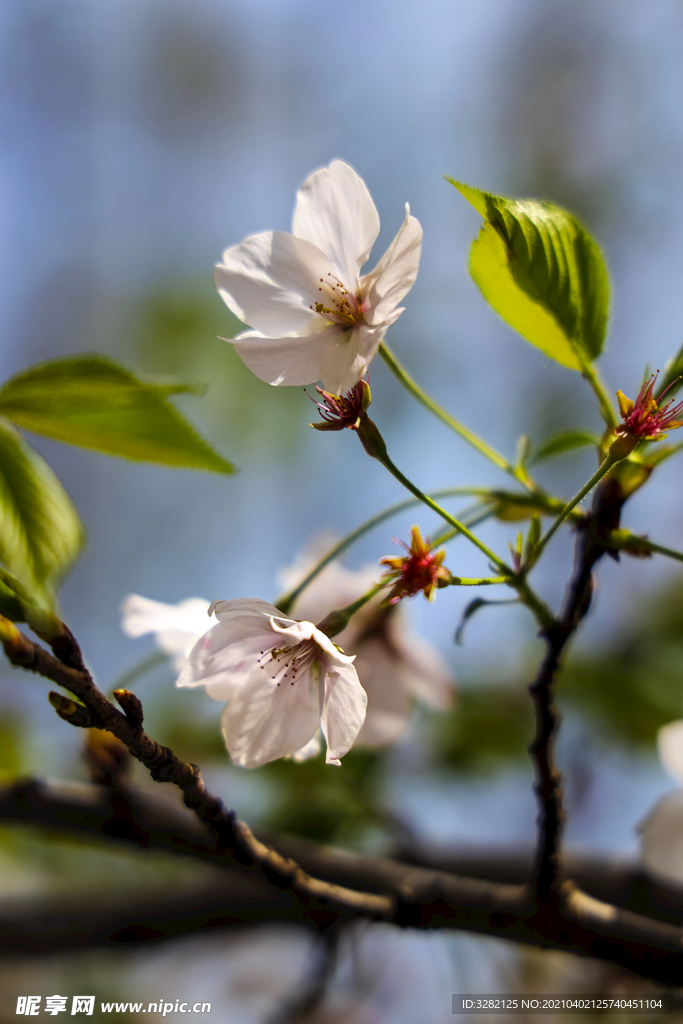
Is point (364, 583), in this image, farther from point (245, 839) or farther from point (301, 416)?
point (301, 416)

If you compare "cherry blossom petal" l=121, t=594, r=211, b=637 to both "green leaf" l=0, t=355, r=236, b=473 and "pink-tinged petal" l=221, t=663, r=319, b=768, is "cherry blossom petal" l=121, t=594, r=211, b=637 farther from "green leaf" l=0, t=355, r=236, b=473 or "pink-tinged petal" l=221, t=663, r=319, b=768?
"green leaf" l=0, t=355, r=236, b=473

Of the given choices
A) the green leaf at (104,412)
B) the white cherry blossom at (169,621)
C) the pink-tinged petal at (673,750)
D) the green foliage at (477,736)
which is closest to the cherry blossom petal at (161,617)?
the white cherry blossom at (169,621)

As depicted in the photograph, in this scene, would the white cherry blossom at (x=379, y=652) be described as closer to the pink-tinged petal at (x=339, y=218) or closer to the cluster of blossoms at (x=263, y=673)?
the cluster of blossoms at (x=263, y=673)

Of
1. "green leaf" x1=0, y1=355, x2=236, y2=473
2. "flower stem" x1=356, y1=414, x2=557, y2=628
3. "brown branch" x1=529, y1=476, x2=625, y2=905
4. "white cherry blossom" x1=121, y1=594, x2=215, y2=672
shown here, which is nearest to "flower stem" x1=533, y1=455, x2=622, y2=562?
"flower stem" x1=356, y1=414, x2=557, y2=628

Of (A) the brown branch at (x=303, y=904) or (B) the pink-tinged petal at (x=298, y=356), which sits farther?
(A) the brown branch at (x=303, y=904)

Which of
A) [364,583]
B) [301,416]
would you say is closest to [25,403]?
[364,583]
